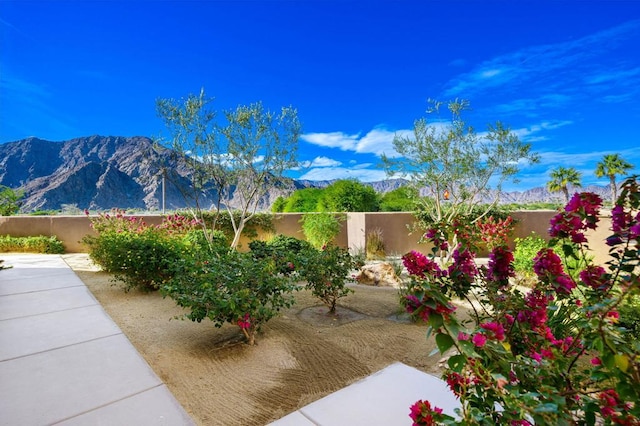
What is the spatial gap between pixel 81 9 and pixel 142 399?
11.3 metres

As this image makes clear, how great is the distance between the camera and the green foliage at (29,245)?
8.33 m

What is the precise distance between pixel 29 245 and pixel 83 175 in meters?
68.1

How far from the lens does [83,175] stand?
207 feet

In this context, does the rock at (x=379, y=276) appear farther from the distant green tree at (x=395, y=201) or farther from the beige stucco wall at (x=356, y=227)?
the distant green tree at (x=395, y=201)

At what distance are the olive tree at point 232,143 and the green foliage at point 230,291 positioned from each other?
3986mm

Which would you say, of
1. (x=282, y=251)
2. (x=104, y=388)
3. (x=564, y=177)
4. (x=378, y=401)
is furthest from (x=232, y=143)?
(x=564, y=177)

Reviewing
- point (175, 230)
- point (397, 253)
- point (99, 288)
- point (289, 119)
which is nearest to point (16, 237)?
point (175, 230)

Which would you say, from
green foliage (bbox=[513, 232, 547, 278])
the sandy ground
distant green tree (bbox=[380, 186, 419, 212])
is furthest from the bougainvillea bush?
distant green tree (bbox=[380, 186, 419, 212])

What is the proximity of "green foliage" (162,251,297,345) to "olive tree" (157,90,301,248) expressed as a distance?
3986 mm

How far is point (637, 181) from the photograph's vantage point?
116 cm

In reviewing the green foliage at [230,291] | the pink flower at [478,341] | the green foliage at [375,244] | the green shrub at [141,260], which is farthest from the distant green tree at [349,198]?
the pink flower at [478,341]

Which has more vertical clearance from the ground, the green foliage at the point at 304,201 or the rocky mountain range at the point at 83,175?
the rocky mountain range at the point at 83,175

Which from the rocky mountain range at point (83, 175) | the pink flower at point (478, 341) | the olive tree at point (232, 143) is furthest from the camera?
the rocky mountain range at point (83, 175)

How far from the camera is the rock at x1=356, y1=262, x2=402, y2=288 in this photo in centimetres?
553
